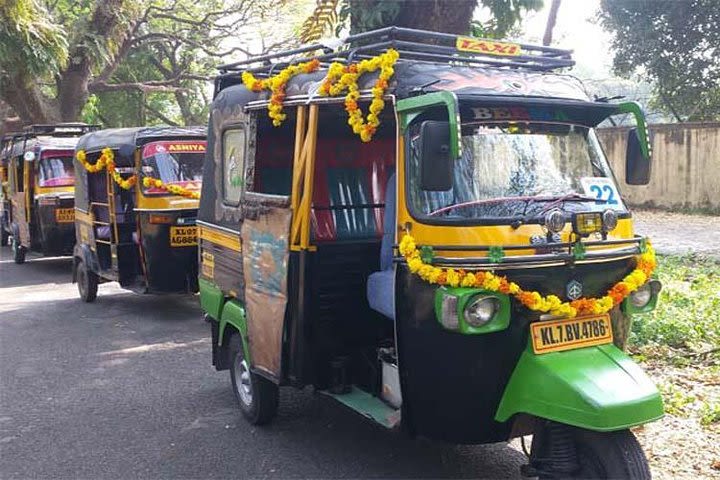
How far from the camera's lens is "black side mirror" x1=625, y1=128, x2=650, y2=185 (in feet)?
14.7

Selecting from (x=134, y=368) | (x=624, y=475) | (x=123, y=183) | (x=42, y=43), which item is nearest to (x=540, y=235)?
(x=624, y=475)

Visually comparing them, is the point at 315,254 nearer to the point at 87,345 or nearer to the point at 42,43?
the point at 87,345

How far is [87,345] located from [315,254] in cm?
440

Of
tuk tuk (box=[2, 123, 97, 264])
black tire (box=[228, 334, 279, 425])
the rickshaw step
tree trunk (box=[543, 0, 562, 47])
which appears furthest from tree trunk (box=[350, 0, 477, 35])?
tuk tuk (box=[2, 123, 97, 264])

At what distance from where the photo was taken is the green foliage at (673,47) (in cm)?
1994

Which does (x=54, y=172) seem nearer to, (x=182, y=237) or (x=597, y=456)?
(x=182, y=237)

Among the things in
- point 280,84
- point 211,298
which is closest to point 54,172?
point 211,298

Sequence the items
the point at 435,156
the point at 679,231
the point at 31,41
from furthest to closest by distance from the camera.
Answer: the point at 31,41 → the point at 679,231 → the point at 435,156

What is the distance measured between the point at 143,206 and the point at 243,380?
14.0 feet

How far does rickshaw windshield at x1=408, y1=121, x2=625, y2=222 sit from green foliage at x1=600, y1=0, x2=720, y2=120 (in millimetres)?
17654

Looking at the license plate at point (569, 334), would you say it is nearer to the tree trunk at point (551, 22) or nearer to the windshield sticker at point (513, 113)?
the windshield sticker at point (513, 113)

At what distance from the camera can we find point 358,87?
4242 millimetres

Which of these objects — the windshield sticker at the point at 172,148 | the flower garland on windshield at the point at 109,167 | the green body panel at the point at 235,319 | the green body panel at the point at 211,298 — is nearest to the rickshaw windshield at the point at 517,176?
the green body panel at the point at 235,319

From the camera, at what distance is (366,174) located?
19.3 ft
